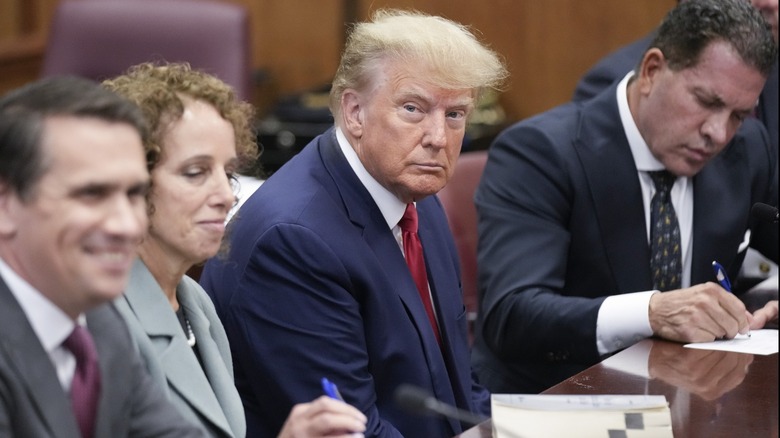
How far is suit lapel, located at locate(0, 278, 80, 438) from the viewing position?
4.30ft

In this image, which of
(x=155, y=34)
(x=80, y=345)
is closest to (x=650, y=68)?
(x=80, y=345)

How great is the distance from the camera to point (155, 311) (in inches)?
70.5

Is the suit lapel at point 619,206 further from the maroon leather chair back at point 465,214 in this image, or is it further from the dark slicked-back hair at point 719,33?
the maroon leather chair back at point 465,214

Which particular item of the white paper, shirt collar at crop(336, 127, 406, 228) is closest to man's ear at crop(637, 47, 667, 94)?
the white paper

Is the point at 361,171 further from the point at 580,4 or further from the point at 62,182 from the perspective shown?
the point at 580,4

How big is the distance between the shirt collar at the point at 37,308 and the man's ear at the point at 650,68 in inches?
68.2

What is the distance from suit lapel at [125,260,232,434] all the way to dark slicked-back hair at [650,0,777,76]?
138 cm

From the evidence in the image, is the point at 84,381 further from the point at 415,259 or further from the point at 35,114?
the point at 415,259

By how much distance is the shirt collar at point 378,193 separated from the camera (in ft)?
7.38

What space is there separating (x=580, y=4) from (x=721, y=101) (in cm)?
286

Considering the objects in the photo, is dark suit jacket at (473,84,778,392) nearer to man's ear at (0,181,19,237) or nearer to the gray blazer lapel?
the gray blazer lapel

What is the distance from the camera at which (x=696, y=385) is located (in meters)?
2.06

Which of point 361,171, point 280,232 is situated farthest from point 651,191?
point 280,232

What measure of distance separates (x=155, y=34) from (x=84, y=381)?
335cm
